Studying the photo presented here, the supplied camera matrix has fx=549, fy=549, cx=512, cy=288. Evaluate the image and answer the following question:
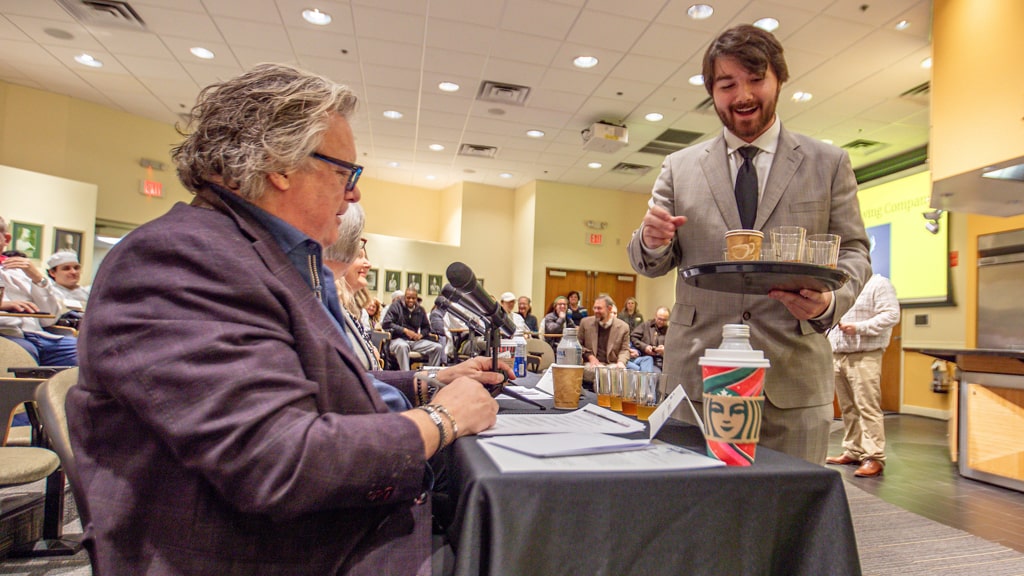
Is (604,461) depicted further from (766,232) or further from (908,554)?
(908,554)

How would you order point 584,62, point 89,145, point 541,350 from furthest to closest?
point 89,145 → point 584,62 → point 541,350

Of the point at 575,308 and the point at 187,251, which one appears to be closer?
the point at 187,251

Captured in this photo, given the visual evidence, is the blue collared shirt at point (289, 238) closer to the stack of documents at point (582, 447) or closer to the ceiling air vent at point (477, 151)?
the stack of documents at point (582, 447)

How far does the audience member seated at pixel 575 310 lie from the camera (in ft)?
32.3

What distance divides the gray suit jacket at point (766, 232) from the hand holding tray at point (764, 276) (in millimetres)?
138

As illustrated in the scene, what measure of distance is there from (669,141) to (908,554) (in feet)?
22.5

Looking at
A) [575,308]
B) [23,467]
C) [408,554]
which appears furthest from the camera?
[575,308]

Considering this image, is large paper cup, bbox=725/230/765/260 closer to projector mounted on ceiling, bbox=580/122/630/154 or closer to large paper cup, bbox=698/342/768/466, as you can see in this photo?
large paper cup, bbox=698/342/768/466

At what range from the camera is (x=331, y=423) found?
0.75m

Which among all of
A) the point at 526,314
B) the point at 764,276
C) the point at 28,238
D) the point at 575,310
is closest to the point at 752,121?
the point at 764,276

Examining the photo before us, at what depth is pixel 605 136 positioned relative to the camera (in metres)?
7.81

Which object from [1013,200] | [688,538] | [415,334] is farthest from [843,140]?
[688,538]

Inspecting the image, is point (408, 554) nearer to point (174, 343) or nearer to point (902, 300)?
point (174, 343)

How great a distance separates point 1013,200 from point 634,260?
17.4 feet
